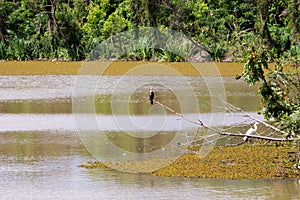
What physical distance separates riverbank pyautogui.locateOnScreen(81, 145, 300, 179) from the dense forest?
17.0 metres

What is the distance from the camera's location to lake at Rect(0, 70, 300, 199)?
10.1 metres

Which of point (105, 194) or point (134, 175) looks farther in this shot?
point (134, 175)

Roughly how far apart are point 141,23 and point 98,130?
16.6 meters

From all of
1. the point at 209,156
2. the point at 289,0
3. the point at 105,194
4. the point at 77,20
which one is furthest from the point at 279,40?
the point at 105,194

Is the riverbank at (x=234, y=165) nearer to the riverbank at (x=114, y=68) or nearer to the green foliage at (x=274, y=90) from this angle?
the green foliage at (x=274, y=90)

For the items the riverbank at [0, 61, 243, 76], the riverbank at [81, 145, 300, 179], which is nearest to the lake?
the riverbank at [81, 145, 300, 179]

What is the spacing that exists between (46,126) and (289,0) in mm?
16199

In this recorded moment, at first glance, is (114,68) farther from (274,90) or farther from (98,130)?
(274,90)

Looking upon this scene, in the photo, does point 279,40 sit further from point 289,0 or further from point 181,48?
point 181,48

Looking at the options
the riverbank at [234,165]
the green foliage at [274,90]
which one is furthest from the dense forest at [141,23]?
the green foliage at [274,90]

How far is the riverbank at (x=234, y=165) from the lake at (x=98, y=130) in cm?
23

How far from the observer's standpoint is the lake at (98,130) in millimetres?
10102

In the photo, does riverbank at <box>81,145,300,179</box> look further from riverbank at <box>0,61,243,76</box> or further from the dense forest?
the dense forest

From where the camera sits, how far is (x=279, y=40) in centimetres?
2930
